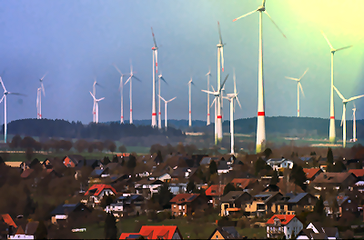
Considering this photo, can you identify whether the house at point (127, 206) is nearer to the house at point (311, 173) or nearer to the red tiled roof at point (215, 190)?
the red tiled roof at point (215, 190)

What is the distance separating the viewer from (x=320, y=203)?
3881 cm

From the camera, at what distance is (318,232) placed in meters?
33.5

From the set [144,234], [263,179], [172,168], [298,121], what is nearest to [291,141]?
[298,121]

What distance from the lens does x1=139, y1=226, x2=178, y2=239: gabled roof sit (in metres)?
32.7

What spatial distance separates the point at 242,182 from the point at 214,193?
5.46m

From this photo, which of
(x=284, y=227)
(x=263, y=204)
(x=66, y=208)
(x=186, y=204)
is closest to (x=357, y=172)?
(x=263, y=204)

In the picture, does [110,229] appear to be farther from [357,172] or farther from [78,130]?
[78,130]

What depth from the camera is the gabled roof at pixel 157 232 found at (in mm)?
32688

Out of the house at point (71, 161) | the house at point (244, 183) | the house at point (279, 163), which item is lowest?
the house at point (244, 183)

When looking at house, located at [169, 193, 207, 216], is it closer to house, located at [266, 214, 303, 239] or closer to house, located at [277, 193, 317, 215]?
house, located at [277, 193, 317, 215]

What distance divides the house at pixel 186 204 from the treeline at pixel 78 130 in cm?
6900

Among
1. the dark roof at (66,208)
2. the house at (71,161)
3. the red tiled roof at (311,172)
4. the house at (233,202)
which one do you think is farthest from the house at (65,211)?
the house at (71,161)

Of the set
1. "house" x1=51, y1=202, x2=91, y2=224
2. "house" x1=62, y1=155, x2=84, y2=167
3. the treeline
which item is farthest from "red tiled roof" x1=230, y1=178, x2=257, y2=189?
the treeline

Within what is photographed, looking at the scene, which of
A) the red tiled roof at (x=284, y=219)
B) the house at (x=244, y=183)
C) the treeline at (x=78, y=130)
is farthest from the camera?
the treeline at (x=78, y=130)
